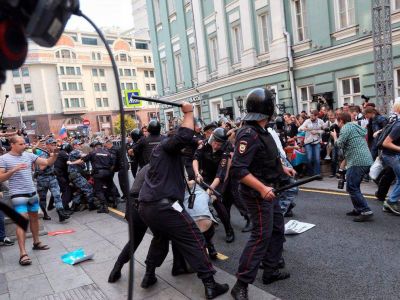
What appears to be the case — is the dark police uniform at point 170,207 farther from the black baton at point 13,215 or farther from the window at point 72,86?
the window at point 72,86

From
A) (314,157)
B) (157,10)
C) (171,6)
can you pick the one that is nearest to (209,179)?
(314,157)

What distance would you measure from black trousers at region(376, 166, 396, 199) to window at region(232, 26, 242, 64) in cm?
1435

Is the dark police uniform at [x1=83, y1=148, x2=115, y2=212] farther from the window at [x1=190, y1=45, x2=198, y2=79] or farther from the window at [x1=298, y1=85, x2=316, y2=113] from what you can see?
the window at [x1=190, y1=45, x2=198, y2=79]

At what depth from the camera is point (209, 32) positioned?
21703mm

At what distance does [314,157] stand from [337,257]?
18.1ft

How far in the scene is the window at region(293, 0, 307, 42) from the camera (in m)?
15.7

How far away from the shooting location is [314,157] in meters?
9.71

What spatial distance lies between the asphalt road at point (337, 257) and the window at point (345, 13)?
940 centimetres

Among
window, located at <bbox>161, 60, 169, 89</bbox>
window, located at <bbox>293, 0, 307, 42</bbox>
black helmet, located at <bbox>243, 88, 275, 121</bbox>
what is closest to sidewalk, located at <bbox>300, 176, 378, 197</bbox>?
black helmet, located at <bbox>243, 88, 275, 121</bbox>

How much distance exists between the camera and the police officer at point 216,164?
219 inches

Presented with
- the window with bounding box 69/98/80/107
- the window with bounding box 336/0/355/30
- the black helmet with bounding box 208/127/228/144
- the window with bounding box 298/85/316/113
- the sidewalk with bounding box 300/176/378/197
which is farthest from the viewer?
the window with bounding box 69/98/80/107

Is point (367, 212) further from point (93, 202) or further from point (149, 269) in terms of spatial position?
point (93, 202)

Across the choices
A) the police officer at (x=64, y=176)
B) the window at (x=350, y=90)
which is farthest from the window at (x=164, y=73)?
the police officer at (x=64, y=176)

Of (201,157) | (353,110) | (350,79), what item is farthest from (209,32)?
(201,157)
